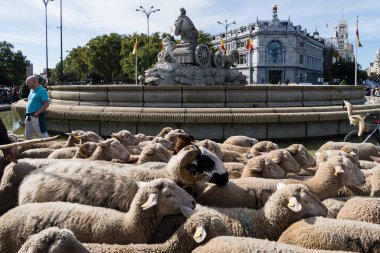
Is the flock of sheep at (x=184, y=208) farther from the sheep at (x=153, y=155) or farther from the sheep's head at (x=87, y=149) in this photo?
the sheep's head at (x=87, y=149)

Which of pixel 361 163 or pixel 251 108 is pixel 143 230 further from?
pixel 251 108

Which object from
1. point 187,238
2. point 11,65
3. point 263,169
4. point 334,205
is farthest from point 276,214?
point 11,65

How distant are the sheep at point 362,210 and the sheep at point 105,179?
1.40 meters

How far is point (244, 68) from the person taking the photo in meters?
112

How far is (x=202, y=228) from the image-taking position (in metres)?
3.46

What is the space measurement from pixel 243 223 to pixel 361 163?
13.3ft

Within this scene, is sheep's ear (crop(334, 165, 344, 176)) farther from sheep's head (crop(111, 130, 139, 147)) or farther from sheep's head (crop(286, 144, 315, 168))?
sheep's head (crop(111, 130, 139, 147))

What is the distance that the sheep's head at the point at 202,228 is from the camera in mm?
3431

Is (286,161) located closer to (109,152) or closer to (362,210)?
(362,210)

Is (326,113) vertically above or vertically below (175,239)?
above

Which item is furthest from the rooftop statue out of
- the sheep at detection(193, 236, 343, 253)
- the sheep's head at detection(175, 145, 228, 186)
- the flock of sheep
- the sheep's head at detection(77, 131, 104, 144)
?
the sheep at detection(193, 236, 343, 253)

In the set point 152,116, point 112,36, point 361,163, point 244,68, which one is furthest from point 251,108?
point 244,68

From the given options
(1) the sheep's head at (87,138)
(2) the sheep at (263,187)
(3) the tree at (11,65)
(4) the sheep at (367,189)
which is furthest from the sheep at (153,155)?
(3) the tree at (11,65)

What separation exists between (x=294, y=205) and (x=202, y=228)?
101 cm
